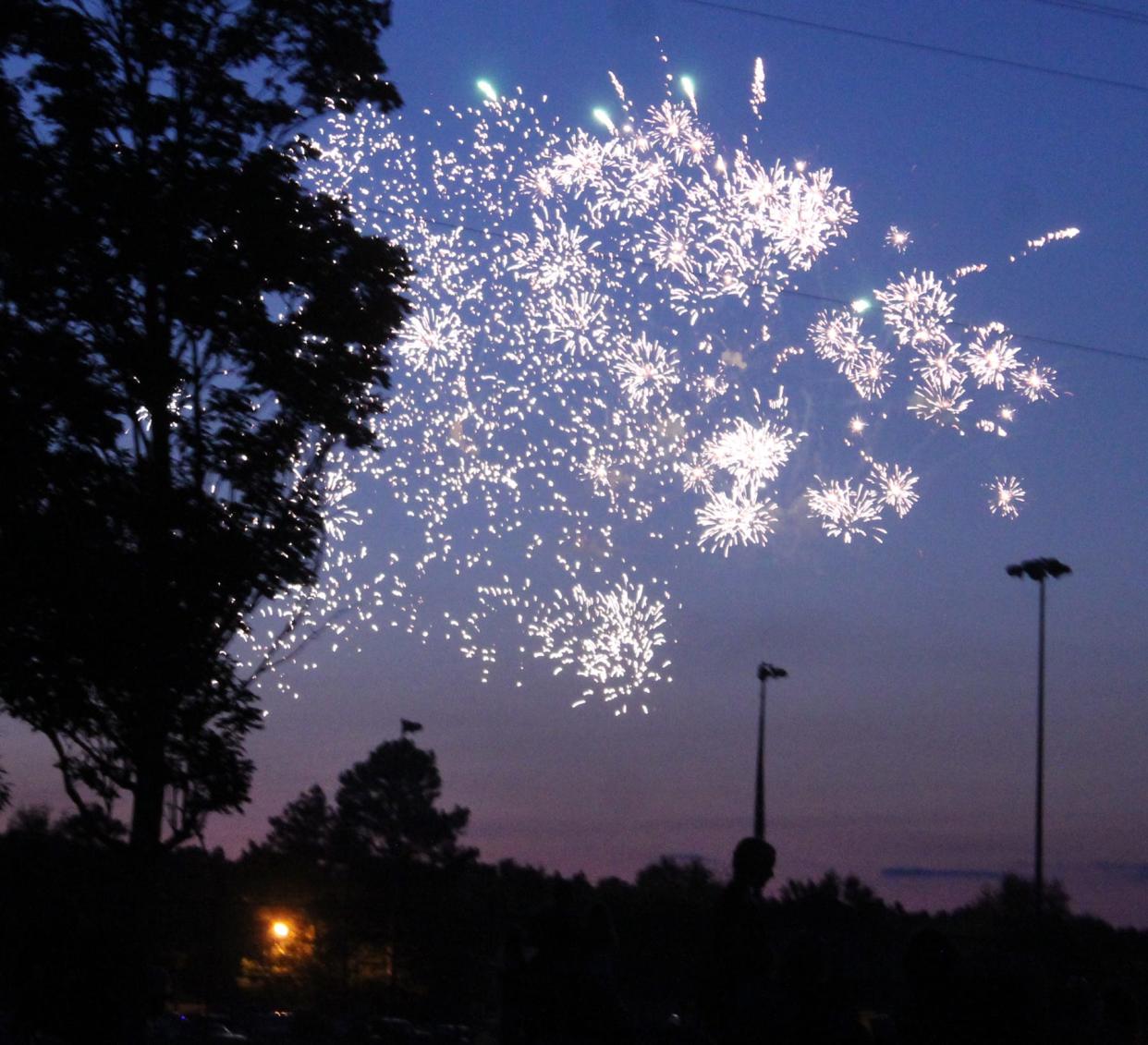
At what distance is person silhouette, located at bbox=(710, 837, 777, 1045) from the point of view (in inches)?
241

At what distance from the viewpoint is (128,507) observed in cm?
1381

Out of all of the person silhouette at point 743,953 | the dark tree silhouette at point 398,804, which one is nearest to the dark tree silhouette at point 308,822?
the dark tree silhouette at point 398,804

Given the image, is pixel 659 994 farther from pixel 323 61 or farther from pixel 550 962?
pixel 323 61

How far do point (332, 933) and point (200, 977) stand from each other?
280 cm

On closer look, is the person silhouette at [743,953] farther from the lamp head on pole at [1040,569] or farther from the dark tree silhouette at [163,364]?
the lamp head on pole at [1040,569]

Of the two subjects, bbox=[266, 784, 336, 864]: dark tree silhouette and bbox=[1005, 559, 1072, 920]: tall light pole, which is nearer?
bbox=[1005, 559, 1072, 920]: tall light pole

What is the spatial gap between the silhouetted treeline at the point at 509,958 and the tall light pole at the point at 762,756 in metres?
2.00

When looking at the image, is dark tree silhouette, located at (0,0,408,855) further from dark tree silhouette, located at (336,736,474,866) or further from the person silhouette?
dark tree silhouette, located at (336,736,474,866)

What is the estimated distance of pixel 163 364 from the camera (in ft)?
46.3

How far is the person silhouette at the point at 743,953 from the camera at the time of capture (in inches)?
241

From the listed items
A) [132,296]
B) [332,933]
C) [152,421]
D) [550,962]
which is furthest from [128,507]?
[332,933]

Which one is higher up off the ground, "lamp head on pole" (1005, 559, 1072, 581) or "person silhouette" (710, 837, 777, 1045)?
"lamp head on pole" (1005, 559, 1072, 581)

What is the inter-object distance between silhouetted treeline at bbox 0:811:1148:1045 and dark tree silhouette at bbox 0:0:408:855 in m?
1.93

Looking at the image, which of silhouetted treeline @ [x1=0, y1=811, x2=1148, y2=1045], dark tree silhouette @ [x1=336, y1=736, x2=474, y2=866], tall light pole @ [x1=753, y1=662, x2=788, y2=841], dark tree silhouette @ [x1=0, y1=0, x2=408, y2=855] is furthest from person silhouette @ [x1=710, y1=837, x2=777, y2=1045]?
dark tree silhouette @ [x1=336, y1=736, x2=474, y2=866]
